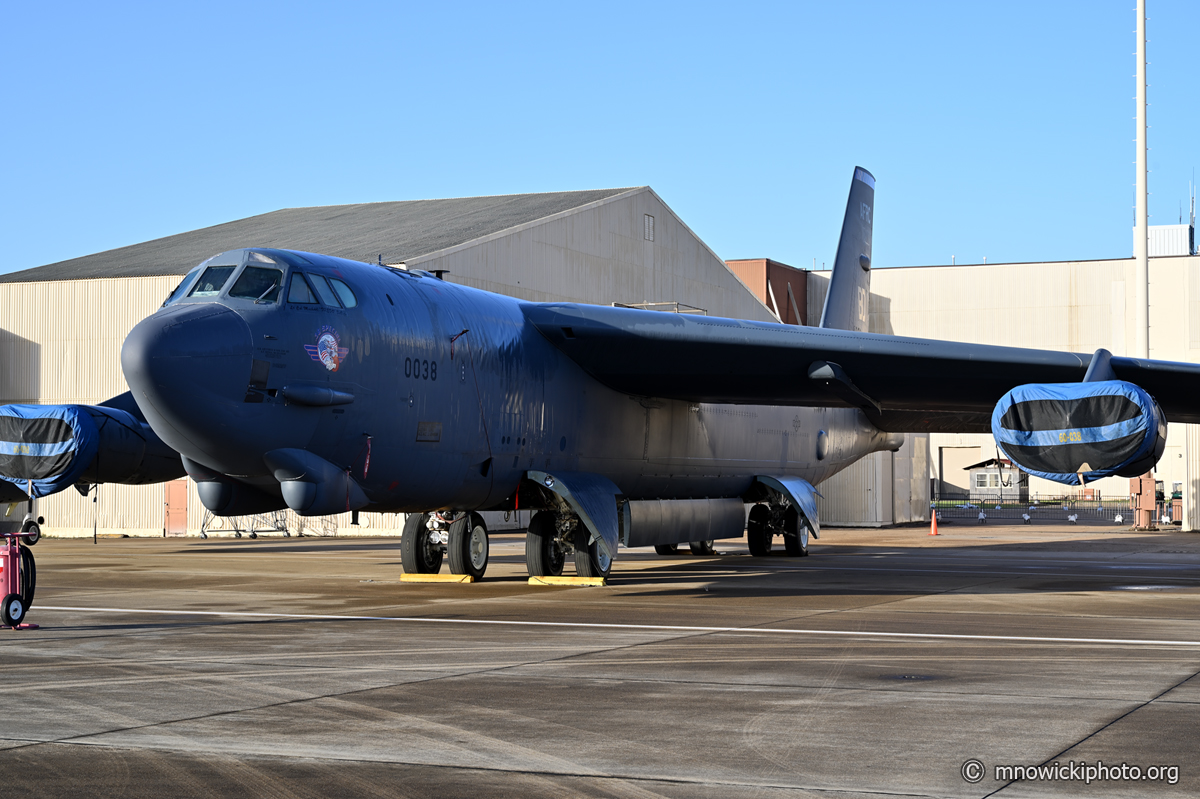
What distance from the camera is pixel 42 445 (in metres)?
17.2

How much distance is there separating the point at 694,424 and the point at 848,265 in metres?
8.98

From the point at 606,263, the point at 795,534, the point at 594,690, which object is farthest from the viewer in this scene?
the point at 606,263

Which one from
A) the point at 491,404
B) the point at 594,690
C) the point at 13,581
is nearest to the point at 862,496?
the point at 491,404

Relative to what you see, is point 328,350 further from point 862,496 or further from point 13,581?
point 862,496

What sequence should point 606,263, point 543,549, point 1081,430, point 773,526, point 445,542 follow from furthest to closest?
point 606,263
point 773,526
point 445,542
point 543,549
point 1081,430

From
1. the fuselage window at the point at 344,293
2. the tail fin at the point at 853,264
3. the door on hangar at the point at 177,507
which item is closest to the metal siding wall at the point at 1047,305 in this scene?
the tail fin at the point at 853,264

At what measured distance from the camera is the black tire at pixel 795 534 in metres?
28.3

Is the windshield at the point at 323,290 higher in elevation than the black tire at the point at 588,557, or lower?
higher

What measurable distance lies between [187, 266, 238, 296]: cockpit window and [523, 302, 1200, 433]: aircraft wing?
18.5 ft

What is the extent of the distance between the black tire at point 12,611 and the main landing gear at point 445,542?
→ 771 centimetres

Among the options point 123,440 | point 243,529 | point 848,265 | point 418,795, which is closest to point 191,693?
point 418,795

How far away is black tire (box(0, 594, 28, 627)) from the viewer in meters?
13.7

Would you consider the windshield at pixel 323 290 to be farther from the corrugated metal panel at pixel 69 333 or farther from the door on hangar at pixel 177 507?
the door on hangar at pixel 177 507

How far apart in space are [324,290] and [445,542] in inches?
270
